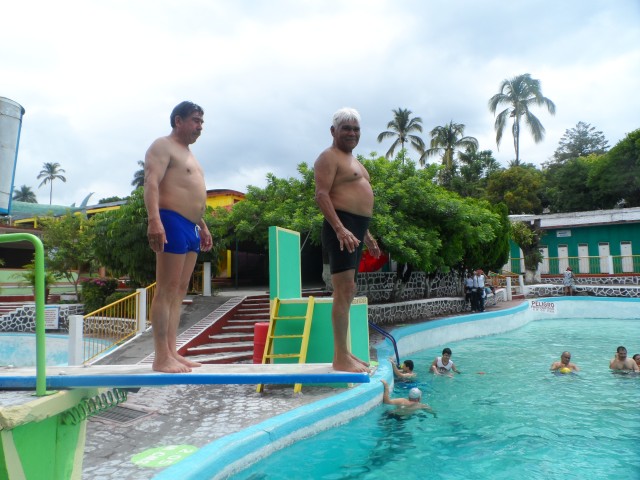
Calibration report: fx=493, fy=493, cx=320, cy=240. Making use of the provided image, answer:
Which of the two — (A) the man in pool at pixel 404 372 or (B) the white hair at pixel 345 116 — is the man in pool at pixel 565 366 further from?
(B) the white hair at pixel 345 116

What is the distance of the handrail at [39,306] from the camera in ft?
7.95

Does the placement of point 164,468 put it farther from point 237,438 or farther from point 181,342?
point 181,342

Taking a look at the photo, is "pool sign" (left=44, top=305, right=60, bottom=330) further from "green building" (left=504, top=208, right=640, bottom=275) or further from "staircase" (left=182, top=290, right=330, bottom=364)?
"green building" (left=504, top=208, right=640, bottom=275)

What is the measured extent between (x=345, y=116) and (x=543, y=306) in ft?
68.7

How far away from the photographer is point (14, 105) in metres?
3.27

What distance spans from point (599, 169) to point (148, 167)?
114 feet

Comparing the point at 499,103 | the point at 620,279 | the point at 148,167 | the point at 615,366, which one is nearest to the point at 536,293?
the point at 620,279

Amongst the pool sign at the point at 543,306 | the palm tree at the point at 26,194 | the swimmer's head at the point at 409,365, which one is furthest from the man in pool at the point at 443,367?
the palm tree at the point at 26,194

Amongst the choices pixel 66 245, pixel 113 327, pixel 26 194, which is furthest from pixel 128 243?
pixel 26 194

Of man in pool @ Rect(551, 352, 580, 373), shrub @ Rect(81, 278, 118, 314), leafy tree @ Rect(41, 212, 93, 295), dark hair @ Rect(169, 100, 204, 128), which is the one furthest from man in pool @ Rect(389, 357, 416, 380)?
leafy tree @ Rect(41, 212, 93, 295)

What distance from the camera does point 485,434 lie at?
22.3ft

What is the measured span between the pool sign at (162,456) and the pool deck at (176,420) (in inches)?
3.0

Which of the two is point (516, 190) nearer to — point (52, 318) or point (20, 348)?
point (52, 318)

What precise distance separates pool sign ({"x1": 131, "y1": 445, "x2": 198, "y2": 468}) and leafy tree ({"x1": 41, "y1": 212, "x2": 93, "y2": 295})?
14887 mm
